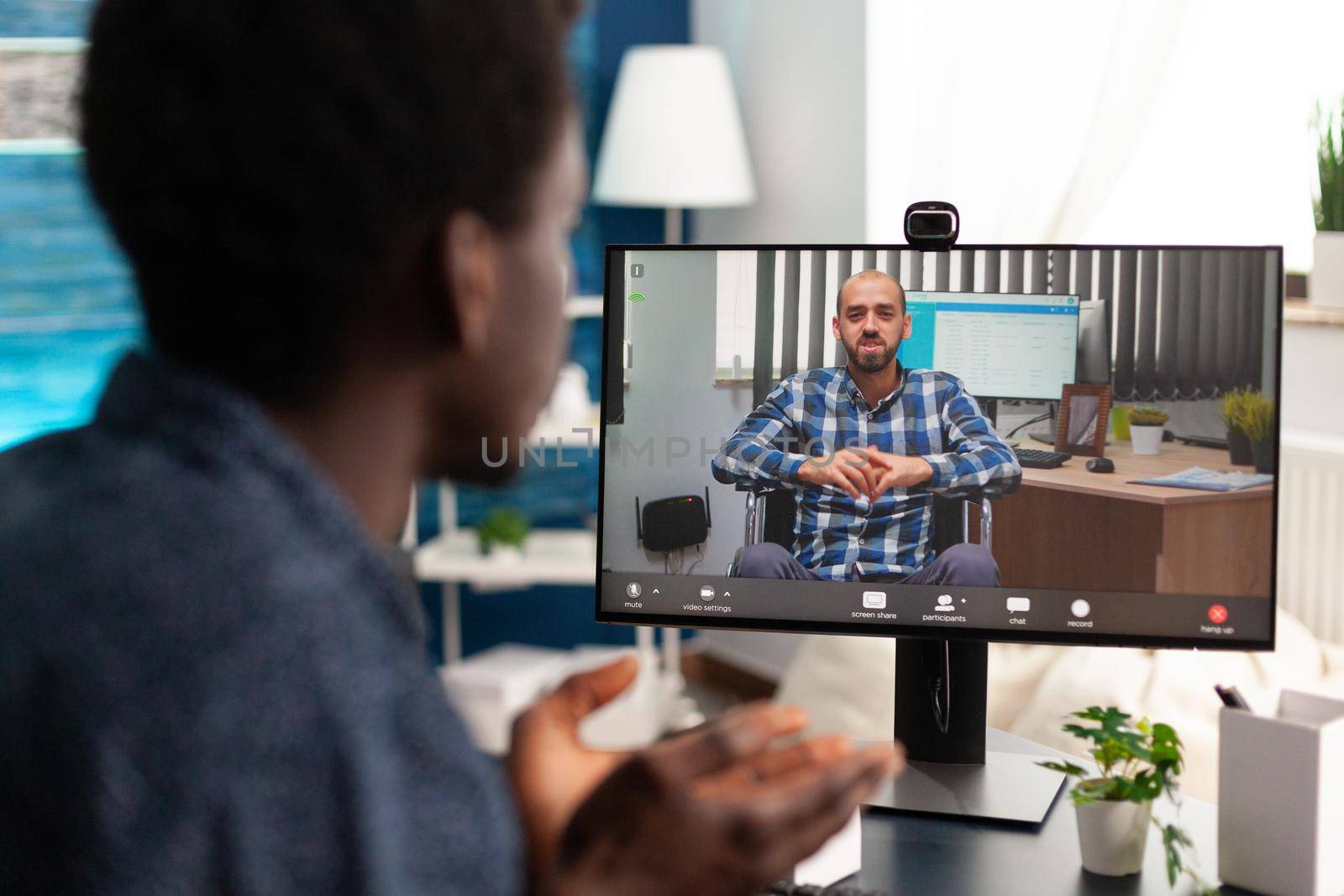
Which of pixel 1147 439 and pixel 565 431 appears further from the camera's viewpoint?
pixel 565 431

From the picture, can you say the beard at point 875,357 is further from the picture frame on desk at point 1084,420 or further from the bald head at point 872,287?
the picture frame on desk at point 1084,420

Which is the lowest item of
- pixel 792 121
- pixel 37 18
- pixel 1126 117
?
pixel 1126 117

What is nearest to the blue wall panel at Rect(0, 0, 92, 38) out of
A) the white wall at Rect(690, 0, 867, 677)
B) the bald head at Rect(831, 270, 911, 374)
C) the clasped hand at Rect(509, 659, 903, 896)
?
A: the white wall at Rect(690, 0, 867, 677)

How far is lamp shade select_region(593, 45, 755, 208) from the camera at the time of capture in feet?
9.99

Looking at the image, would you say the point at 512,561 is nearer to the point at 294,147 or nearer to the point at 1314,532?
the point at 1314,532

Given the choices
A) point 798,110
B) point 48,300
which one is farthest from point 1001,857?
point 48,300

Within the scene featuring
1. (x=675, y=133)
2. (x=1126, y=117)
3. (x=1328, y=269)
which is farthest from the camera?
(x=675, y=133)

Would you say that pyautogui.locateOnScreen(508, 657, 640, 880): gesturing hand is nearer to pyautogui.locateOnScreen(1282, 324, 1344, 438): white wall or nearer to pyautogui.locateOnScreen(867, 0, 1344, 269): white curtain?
pyautogui.locateOnScreen(1282, 324, 1344, 438): white wall

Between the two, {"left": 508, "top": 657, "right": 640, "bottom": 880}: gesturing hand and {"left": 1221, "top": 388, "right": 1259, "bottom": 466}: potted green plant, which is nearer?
{"left": 508, "top": 657, "right": 640, "bottom": 880}: gesturing hand

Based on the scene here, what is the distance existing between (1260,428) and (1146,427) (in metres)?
0.09

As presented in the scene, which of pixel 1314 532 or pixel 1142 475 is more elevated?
pixel 1142 475

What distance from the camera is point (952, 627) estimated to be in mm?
1188

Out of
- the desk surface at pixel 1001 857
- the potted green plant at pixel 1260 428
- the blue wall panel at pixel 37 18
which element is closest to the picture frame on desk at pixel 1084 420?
the potted green plant at pixel 1260 428

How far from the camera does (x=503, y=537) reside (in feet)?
10.1
